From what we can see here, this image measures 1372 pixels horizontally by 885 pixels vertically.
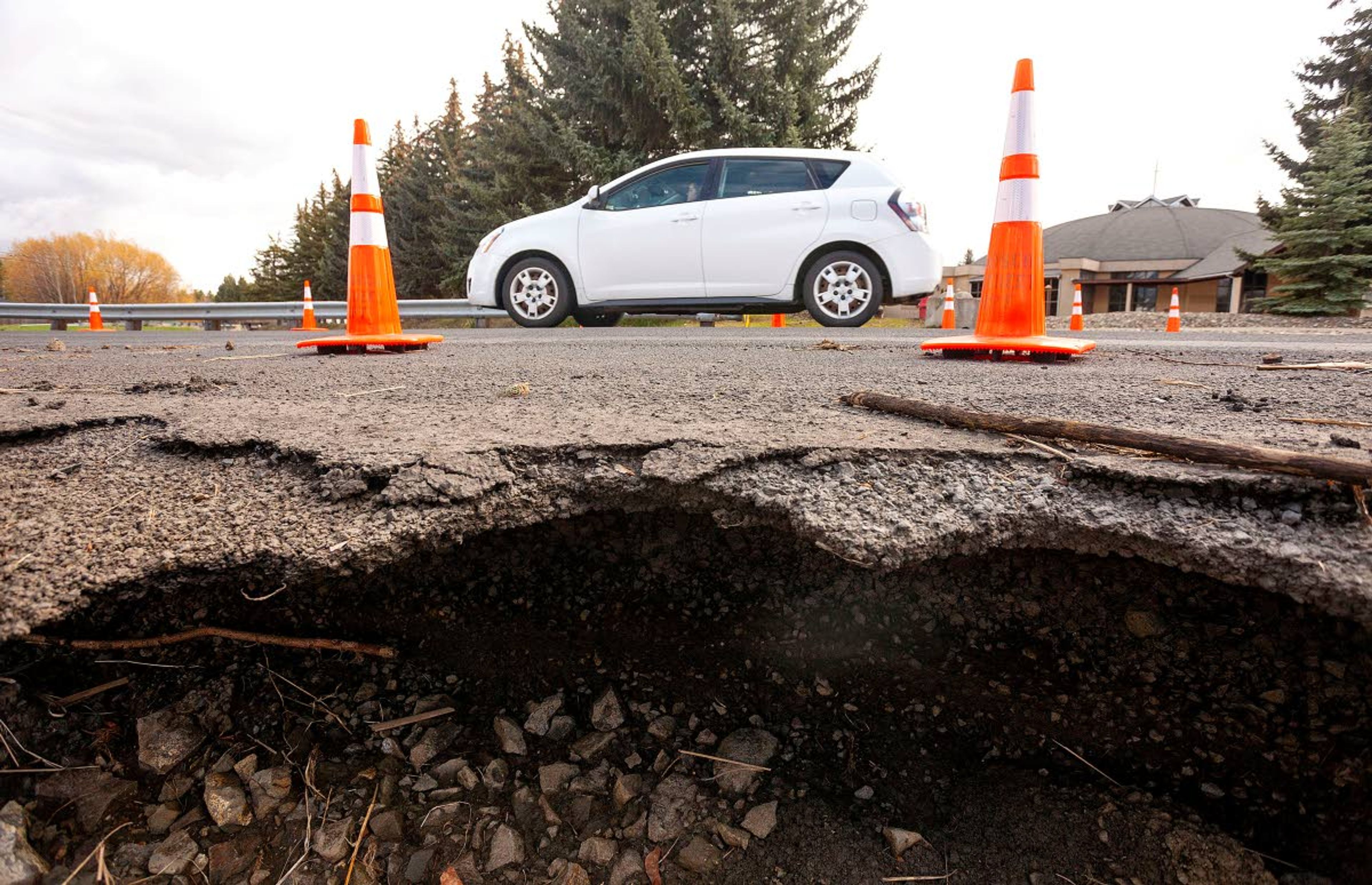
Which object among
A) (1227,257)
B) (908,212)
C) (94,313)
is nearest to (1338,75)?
(1227,257)

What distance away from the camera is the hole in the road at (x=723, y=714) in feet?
4.63

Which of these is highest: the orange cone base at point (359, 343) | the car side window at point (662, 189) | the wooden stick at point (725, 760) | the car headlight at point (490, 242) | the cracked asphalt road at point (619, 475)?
the car side window at point (662, 189)

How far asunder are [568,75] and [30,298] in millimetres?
A: 24950

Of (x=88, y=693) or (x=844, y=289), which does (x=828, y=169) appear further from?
(x=88, y=693)

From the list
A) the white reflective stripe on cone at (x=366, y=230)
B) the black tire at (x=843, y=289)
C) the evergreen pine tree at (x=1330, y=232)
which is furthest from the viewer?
the evergreen pine tree at (x=1330, y=232)

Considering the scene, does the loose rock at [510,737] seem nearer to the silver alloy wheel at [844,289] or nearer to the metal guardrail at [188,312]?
the silver alloy wheel at [844,289]

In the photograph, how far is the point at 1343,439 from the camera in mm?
1656

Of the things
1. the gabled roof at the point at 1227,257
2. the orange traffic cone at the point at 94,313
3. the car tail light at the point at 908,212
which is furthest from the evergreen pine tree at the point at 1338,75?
the orange traffic cone at the point at 94,313

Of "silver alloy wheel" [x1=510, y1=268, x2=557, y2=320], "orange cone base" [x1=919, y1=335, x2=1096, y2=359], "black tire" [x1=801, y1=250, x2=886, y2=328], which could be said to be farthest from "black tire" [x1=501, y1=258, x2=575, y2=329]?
"orange cone base" [x1=919, y1=335, x2=1096, y2=359]

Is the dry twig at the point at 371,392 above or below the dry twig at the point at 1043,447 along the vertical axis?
above

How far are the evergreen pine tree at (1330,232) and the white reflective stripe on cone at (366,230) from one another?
19169 millimetres

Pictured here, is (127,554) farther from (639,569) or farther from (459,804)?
(639,569)

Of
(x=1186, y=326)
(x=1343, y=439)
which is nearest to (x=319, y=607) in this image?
(x=1343, y=439)

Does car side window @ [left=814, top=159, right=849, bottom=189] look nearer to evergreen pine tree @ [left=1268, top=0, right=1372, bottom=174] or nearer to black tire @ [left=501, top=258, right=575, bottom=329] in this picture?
black tire @ [left=501, top=258, right=575, bottom=329]
